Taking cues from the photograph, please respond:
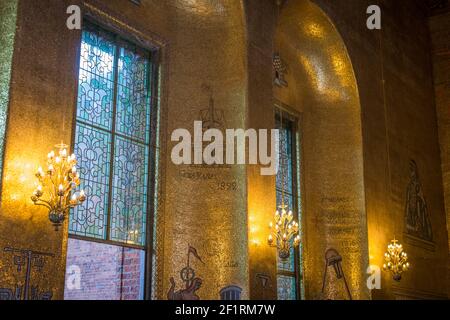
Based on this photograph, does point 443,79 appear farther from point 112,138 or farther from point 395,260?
point 112,138

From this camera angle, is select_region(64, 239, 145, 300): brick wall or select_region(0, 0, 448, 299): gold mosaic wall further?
select_region(64, 239, 145, 300): brick wall

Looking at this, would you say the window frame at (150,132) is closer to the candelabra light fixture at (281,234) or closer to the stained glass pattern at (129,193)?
the stained glass pattern at (129,193)

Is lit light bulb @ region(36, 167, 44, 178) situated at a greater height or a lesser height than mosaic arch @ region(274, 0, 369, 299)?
lesser

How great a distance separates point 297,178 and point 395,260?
8.91 feet

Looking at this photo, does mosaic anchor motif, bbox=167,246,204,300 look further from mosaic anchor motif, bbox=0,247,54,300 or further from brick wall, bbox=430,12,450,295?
brick wall, bbox=430,12,450,295

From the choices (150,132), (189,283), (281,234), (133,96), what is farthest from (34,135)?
(281,234)

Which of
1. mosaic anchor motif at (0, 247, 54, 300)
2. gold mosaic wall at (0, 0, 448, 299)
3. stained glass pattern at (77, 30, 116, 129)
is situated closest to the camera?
mosaic anchor motif at (0, 247, 54, 300)

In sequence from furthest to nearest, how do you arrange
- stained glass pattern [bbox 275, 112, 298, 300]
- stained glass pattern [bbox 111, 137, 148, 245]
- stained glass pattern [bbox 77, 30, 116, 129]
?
1. stained glass pattern [bbox 275, 112, 298, 300]
2. stained glass pattern [bbox 111, 137, 148, 245]
3. stained glass pattern [bbox 77, 30, 116, 129]

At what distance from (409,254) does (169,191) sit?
7643 millimetres

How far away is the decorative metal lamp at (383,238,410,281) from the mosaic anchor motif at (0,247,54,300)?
844 cm

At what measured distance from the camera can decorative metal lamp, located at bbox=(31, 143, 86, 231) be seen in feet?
24.5

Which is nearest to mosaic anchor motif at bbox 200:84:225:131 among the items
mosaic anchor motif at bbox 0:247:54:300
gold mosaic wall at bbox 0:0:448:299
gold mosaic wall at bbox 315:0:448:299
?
gold mosaic wall at bbox 0:0:448:299

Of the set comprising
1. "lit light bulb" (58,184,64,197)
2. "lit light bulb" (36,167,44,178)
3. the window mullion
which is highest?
the window mullion

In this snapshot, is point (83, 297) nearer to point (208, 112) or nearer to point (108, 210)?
point (108, 210)
